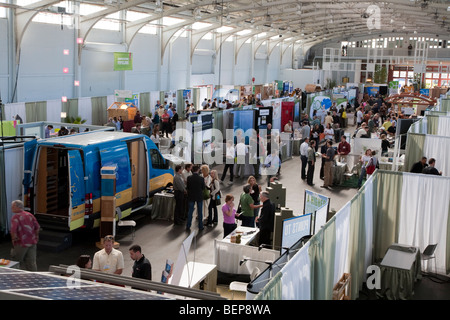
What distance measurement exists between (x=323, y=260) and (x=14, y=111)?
14836mm

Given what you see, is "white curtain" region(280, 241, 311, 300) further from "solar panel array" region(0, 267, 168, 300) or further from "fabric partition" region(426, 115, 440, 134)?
"fabric partition" region(426, 115, 440, 134)

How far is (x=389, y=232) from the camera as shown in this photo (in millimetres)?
8984

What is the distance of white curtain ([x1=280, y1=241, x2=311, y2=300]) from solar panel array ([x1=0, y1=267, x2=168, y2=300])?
7.04 feet

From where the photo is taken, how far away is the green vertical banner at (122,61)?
22844mm

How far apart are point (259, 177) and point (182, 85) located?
16.9 meters

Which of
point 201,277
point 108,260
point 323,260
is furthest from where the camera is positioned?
point 201,277

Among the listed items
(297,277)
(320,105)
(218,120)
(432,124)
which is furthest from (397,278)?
(320,105)

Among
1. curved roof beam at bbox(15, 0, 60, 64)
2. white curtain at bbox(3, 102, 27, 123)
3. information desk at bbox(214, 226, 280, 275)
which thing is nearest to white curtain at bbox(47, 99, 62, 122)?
white curtain at bbox(3, 102, 27, 123)

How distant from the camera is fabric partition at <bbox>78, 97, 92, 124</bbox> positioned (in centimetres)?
2145

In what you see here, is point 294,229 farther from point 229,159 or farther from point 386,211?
point 229,159

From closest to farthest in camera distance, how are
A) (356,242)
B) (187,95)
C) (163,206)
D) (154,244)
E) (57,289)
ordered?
(57,289) < (356,242) < (154,244) < (163,206) < (187,95)

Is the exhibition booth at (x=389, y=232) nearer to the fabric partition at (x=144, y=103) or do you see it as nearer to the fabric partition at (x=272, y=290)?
the fabric partition at (x=272, y=290)
